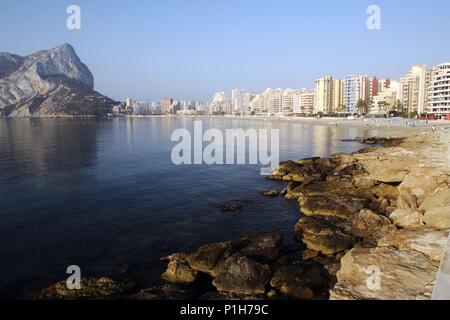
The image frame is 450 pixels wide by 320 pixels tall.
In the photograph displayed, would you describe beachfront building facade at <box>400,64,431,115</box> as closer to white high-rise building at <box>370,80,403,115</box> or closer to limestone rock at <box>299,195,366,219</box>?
white high-rise building at <box>370,80,403,115</box>

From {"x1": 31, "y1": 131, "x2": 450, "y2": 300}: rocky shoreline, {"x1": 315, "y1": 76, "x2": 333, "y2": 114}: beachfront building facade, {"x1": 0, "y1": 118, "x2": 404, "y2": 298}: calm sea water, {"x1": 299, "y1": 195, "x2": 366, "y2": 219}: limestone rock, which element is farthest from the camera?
{"x1": 315, "y1": 76, "x2": 333, "y2": 114}: beachfront building facade

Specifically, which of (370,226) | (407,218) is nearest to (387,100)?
(407,218)

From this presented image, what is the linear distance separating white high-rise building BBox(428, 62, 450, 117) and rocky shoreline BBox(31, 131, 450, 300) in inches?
4123

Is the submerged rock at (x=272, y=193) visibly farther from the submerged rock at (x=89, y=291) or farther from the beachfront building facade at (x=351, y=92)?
the beachfront building facade at (x=351, y=92)

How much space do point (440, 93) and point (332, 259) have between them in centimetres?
11728

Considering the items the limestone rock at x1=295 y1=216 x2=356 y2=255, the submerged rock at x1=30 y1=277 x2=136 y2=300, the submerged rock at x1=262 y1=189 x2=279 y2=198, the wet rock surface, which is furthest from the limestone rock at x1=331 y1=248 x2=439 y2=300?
the submerged rock at x1=262 y1=189 x2=279 y2=198

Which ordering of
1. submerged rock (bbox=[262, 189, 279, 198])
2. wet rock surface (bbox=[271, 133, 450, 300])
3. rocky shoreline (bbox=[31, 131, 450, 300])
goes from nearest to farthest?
wet rock surface (bbox=[271, 133, 450, 300])
rocky shoreline (bbox=[31, 131, 450, 300])
submerged rock (bbox=[262, 189, 279, 198])

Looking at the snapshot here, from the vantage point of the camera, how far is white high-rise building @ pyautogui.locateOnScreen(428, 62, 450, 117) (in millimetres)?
107000

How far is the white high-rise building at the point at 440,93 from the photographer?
10700 centimetres

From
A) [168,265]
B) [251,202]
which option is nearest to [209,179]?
[251,202]

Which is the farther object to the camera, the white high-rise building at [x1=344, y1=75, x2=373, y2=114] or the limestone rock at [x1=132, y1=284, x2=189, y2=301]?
the white high-rise building at [x1=344, y1=75, x2=373, y2=114]

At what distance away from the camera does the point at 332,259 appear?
44.9 ft
